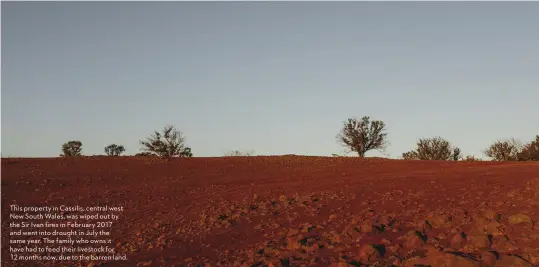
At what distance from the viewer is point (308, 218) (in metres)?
9.26

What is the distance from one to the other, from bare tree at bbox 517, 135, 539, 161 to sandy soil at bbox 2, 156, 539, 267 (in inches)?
1049

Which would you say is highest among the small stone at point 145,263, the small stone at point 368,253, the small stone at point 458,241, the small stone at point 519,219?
the small stone at point 519,219

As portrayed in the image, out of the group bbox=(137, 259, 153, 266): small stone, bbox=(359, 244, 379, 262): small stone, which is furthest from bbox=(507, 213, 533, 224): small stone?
bbox=(137, 259, 153, 266): small stone

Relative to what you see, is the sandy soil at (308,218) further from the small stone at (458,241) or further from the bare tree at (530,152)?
A: the bare tree at (530,152)

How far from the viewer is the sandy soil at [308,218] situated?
6.82 m

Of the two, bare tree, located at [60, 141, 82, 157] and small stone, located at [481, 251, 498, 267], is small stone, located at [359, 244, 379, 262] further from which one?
bare tree, located at [60, 141, 82, 157]

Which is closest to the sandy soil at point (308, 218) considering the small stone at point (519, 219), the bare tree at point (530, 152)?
the small stone at point (519, 219)

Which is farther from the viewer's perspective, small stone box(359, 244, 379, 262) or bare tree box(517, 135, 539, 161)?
bare tree box(517, 135, 539, 161)

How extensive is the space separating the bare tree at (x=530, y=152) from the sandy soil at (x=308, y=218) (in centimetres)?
2664

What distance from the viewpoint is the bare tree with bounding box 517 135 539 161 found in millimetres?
36281

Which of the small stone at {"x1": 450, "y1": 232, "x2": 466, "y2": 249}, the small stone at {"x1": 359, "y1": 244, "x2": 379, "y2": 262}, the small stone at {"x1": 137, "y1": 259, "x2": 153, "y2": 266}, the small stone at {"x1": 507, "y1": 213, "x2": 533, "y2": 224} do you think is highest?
the small stone at {"x1": 507, "y1": 213, "x2": 533, "y2": 224}

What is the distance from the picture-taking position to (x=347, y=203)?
10.3 meters

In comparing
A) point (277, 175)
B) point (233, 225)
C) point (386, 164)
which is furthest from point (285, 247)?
point (386, 164)

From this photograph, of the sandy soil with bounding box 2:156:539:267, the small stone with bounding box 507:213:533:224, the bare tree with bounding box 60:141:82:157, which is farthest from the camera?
the bare tree with bounding box 60:141:82:157
